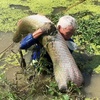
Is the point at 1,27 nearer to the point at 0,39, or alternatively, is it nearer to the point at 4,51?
the point at 0,39

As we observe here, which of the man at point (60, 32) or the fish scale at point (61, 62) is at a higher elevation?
the man at point (60, 32)

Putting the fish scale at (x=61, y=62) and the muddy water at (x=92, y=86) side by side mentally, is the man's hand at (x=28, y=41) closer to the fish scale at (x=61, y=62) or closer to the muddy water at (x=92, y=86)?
the fish scale at (x=61, y=62)

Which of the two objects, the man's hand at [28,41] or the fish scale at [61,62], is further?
the man's hand at [28,41]

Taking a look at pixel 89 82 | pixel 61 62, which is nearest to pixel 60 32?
pixel 61 62

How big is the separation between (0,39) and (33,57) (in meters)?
1.29

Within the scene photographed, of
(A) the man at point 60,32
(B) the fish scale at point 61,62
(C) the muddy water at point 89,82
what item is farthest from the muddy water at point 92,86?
(A) the man at point 60,32

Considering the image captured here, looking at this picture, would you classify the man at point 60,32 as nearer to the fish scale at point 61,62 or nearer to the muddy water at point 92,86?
the fish scale at point 61,62

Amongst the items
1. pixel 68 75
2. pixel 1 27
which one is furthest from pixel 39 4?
pixel 68 75

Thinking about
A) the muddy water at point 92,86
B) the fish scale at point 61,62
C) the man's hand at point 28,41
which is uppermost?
the man's hand at point 28,41

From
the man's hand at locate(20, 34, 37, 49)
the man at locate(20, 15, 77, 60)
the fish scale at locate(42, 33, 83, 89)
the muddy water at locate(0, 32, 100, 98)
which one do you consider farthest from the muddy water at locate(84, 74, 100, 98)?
the man's hand at locate(20, 34, 37, 49)

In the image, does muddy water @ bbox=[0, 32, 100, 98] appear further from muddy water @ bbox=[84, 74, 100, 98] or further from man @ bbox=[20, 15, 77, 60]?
man @ bbox=[20, 15, 77, 60]

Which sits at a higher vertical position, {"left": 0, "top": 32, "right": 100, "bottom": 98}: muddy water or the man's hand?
the man's hand

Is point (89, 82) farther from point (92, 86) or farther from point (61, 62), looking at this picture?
point (61, 62)

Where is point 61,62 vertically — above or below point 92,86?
above
